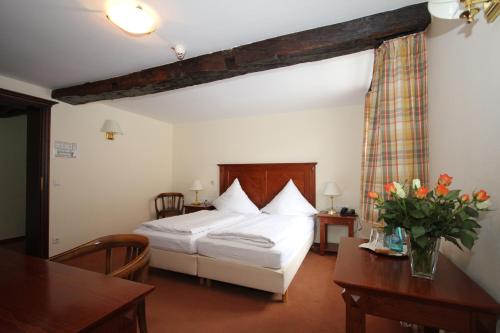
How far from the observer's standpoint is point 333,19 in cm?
175

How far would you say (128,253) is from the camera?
5.42 feet

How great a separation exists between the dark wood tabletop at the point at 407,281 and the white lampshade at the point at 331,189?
2.31m

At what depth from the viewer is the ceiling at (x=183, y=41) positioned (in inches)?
64.4

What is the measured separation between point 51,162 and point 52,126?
1.68 ft

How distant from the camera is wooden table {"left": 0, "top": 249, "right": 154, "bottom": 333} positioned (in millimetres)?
807

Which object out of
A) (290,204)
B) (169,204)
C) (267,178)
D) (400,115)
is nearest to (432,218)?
(400,115)

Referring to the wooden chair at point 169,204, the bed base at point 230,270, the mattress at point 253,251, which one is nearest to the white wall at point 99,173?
the wooden chair at point 169,204

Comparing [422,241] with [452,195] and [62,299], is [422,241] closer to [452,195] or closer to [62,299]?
[452,195]

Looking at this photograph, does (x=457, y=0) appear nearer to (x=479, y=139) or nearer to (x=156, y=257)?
(x=479, y=139)

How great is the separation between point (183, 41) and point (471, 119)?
2.11 meters

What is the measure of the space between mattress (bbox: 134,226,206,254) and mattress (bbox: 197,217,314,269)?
8 centimetres

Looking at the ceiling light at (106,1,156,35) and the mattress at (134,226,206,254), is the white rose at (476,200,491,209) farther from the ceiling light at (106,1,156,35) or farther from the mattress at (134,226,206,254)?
the mattress at (134,226,206,254)

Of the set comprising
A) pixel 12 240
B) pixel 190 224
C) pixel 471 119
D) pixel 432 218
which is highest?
pixel 471 119

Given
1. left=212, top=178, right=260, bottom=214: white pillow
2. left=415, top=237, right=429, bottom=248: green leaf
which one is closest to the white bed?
left=212, top=178, right=260, bottom=214: white pillow
